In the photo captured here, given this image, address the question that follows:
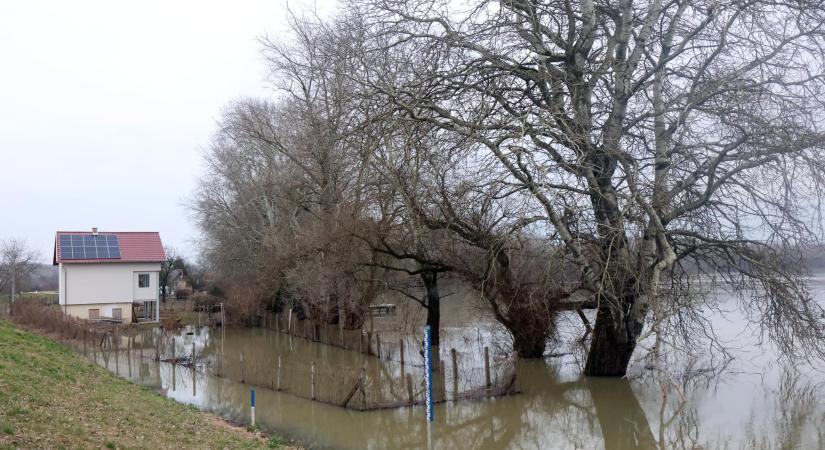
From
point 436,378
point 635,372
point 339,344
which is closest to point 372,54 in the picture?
point 436,378

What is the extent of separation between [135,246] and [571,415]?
34412 mm

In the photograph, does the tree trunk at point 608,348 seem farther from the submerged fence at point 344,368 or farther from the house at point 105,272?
the house at point 105,272

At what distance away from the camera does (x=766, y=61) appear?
14281 millimetres

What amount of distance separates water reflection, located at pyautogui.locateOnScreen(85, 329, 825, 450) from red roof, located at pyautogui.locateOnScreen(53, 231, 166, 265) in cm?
2309

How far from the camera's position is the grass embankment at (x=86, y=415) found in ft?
29.2

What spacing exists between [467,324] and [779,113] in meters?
20.7

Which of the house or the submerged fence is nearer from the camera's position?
the submerged fence

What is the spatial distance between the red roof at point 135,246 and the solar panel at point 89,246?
24 cm

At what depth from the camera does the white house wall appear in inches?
1528

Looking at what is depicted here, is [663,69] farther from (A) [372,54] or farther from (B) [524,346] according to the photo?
(B) [524,346]

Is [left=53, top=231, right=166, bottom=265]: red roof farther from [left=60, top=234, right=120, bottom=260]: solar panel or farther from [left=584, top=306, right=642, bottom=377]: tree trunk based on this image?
[left=584, top=306, right=642, bottom=377]: tree trunk

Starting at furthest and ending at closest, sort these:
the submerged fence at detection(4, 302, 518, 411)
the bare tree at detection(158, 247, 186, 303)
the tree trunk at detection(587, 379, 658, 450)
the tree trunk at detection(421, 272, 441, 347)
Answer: the bare tree at detection(158, 247, 186, 303) → the tree trunk at detection(421, 272, 441, 347) → the submerged fence at detection(4, 302, 518, 411) → the tree trunk at detection(587, 379, 658, 450)

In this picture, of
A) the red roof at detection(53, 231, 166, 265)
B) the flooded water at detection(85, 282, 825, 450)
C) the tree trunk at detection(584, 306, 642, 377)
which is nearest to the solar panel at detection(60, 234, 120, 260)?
the red roof at detection(53, 231, 166, 265)

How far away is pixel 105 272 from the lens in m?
40.0
